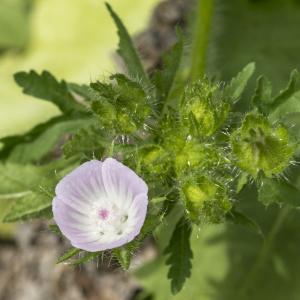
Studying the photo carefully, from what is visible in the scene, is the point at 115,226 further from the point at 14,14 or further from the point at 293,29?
the point at 14,14

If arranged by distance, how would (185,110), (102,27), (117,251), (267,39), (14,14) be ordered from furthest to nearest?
1. (14,14)
2. (102,27)
3. (267,39)
4. (185,110)
5. (117,251)

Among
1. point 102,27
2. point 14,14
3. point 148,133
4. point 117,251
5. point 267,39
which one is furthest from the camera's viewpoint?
Result: point 14,14

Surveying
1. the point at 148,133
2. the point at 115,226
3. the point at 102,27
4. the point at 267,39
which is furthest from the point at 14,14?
the point at 115,226

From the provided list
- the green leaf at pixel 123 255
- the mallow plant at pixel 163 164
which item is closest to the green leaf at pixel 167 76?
the mallow plant at pixel 163 164

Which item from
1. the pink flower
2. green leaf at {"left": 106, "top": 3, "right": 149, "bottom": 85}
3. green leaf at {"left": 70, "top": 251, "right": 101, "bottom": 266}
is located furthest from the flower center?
green leaf at {"left": 106, "top": 3, "right": 149, "bottom": 85}

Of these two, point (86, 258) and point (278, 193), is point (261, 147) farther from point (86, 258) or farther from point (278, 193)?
point (86, 258)

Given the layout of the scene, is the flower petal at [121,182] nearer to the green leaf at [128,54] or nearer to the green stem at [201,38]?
the green leaf at [128,54]

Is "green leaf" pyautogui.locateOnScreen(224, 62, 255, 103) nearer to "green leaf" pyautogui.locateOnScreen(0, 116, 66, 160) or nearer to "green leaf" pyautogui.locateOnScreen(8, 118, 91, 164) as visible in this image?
"green leaf" pyautogui.locateOnScreen(8, 118, 91, 164)
